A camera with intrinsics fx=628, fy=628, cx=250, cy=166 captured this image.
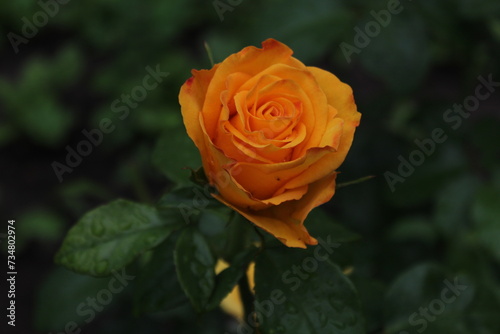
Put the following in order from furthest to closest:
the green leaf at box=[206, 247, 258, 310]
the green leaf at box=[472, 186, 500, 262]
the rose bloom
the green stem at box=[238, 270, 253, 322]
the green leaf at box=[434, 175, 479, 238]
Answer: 1. the green leaf at box=[434, 175, 479, 238]
2. the green leaf at box=[472, 186, 500, 262]
3. the green stem at box=[238, 270, 253, 322]
4. the green leaf at box=[206, 247, 258, 310]
5. the rose bloom

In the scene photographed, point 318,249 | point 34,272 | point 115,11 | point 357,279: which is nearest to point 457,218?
point 357,279

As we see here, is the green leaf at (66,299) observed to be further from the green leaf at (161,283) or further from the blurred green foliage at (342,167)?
the green leaf at (161,283)

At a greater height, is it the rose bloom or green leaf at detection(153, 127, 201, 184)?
the rose bloom

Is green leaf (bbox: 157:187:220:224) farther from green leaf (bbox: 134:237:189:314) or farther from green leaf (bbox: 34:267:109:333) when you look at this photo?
green leaf (bbox: 34:267:109:333)

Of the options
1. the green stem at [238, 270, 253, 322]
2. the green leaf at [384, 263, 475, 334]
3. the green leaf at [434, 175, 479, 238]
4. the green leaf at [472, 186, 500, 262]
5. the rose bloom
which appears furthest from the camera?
the green leaf at [434, 175, 479, 238]

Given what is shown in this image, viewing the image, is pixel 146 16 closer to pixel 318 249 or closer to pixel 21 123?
pixel 21 123

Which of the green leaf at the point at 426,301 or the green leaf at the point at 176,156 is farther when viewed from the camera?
the green leaf at the point at 426,301

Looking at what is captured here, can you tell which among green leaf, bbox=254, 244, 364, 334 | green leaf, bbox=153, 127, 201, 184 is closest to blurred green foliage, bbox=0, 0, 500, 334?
green leaf, bbox=153, 127, 201, 184

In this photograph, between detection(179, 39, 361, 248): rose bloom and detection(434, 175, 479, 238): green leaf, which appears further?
detection(434, 175, 479, 238): green leaf

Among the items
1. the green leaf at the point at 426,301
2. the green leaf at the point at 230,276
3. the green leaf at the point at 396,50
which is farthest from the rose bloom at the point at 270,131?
the green leaf at the point at 396,50
